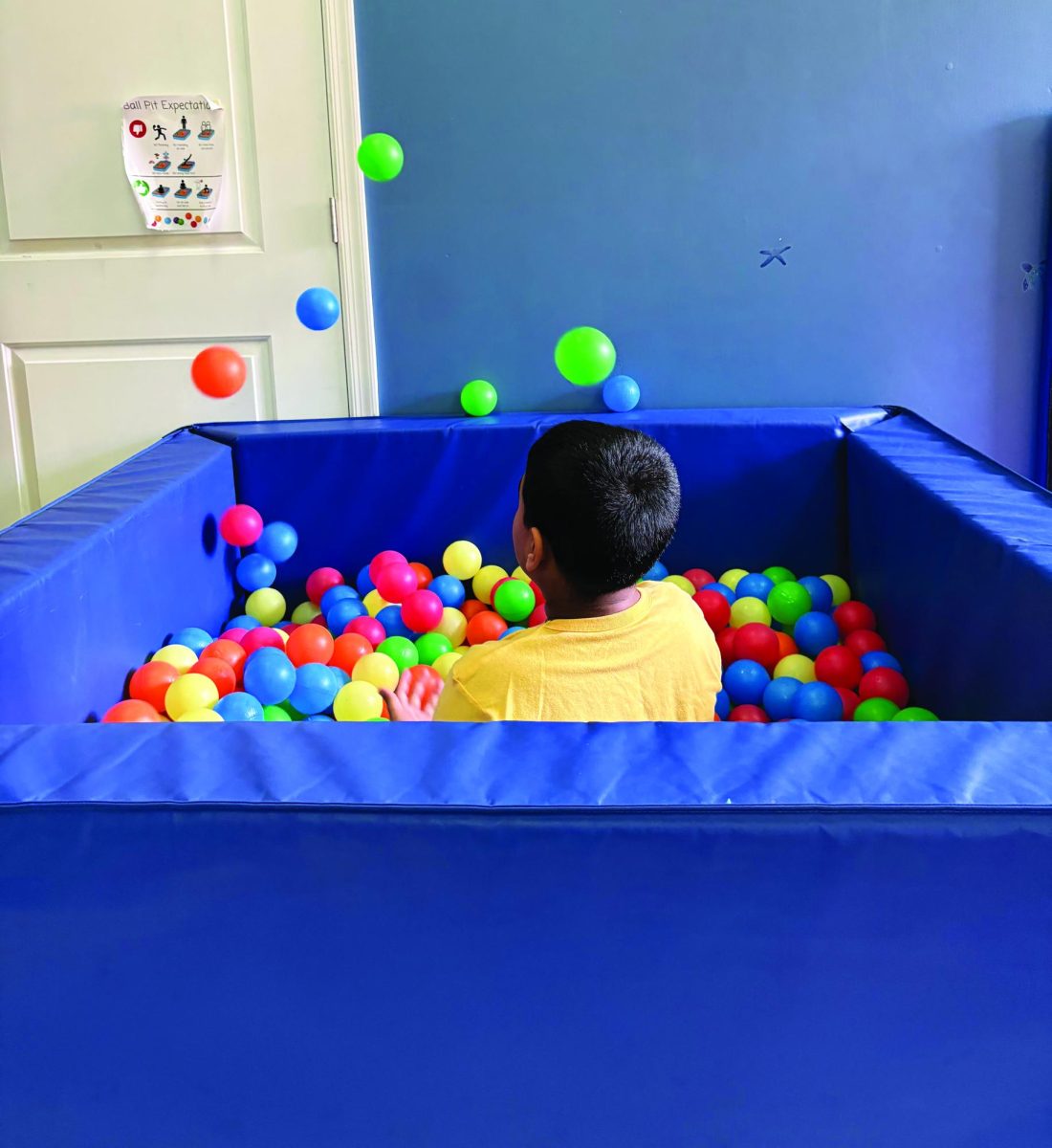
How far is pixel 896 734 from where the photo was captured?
929 millimetres

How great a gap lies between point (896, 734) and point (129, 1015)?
25.5 inches

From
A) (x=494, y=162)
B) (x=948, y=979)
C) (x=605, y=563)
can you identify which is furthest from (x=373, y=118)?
(x=948, y=979)

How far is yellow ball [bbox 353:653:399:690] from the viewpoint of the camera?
6.53 feet

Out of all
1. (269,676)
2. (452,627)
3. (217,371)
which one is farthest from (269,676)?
(217,371)

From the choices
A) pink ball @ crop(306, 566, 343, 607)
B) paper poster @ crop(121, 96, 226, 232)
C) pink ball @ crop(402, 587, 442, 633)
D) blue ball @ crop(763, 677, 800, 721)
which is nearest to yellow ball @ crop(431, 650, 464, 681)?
pink ball @ crop(402, 587, 442, 633)

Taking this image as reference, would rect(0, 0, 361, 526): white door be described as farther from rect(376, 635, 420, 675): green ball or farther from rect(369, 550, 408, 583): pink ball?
rect(376, 635, 420, 675): green ball

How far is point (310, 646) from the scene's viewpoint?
2092 millimetres

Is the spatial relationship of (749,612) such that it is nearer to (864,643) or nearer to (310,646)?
(864,643)

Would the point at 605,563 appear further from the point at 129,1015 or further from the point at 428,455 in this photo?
the point at 428,455

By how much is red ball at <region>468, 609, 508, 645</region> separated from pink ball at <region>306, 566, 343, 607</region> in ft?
1.13

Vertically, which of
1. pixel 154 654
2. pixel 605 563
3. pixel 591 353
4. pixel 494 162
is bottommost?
pixel 154 654

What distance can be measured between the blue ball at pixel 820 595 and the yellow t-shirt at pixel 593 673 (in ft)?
3.04

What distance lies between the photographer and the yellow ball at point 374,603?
231 centimetres

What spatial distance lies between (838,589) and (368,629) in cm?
93
